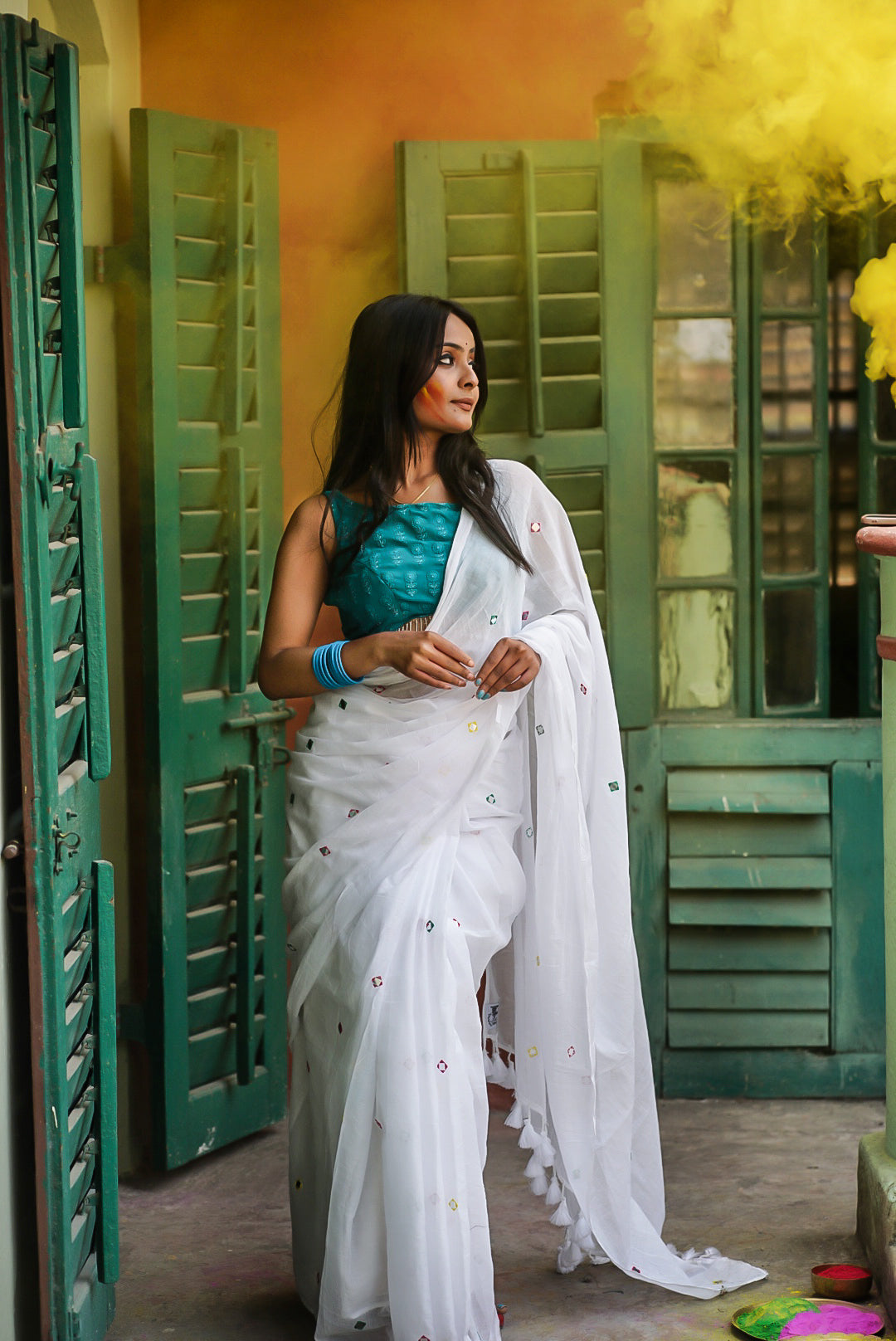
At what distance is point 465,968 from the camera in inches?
106

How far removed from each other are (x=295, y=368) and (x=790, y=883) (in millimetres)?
2044

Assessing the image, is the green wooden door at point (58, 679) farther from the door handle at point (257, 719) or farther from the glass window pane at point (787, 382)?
the glass window pane at point (787, 382)

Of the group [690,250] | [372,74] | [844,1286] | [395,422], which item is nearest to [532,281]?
[690,250]

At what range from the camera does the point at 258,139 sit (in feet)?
12.2

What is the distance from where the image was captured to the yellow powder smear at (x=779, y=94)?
3.69m

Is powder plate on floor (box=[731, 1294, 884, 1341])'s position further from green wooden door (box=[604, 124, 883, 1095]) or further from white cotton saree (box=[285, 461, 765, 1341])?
green wooden door (box=[604, 124, 883, 1095])

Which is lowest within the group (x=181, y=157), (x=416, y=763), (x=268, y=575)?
(x=416, y=763)

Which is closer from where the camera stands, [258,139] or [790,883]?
[258,139]

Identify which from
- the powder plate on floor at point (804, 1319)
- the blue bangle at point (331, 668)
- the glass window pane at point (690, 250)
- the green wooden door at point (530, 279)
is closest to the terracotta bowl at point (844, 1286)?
the powder plate on floor at point (804, 1319)

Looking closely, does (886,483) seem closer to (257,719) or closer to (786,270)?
(786,270)

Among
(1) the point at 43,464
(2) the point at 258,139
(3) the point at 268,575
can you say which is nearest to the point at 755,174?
(2) the point at 258,139

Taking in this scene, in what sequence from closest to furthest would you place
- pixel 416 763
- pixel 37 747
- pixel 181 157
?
pixel 37 747, pixel 416 763, pixel 181 157

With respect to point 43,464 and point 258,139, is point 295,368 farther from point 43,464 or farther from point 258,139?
point 43,464

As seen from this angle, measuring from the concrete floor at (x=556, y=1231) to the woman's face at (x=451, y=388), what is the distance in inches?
73.8
